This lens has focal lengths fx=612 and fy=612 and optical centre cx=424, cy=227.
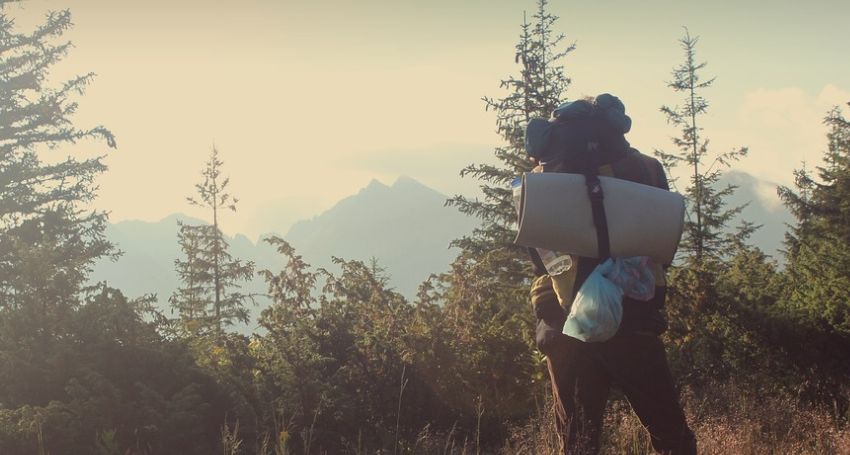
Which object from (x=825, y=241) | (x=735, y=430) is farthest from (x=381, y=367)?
(x=825, y=241)

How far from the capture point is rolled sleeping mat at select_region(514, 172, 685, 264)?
253cm

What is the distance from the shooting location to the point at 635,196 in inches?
101

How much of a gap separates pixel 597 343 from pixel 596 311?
0.95 feet

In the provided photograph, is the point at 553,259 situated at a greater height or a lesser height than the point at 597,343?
greater

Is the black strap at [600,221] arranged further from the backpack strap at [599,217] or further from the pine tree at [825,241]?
the pine tree at [825,241]

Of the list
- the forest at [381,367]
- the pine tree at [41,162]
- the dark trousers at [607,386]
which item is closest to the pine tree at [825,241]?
the forest at [381,367]

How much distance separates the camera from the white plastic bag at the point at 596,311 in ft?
7.79

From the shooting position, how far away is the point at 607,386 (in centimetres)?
277

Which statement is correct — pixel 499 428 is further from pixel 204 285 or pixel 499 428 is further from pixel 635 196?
pixel 204 285

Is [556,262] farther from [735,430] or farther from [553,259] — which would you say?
[735,430]

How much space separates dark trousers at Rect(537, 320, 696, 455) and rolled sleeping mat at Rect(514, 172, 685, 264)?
0.38 metres

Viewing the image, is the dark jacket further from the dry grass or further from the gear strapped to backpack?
the dry grass

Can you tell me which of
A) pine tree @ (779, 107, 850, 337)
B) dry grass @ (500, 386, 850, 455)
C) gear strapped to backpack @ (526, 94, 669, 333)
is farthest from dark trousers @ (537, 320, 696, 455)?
pine tree @ (779, 107, 850, 337)

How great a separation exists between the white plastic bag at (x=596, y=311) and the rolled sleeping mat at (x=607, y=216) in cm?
17
